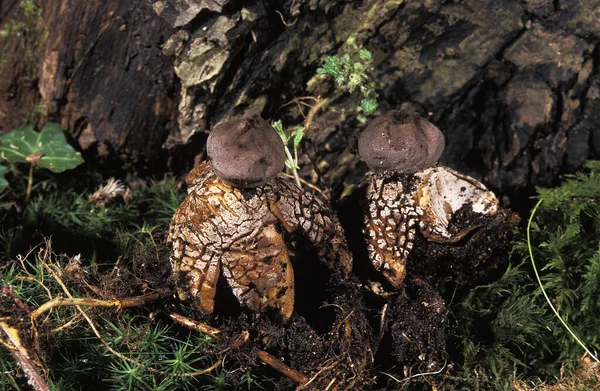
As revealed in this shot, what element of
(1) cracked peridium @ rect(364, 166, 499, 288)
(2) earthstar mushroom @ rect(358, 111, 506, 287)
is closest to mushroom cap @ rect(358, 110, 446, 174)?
(2) earthstar mushroom @ rect(358, 111, 506, 287)

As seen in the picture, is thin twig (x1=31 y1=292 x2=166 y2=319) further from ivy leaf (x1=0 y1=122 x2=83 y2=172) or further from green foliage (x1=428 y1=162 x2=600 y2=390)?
green foliage (x1=428 y1=162 x2=600 y2=390)

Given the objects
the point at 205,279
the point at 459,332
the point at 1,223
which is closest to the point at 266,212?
the point at 205,279

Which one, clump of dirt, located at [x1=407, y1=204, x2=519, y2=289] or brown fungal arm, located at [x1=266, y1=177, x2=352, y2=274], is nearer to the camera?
brown fungal arm, located at [x1=266, y1=177, x2=352, y2=274]

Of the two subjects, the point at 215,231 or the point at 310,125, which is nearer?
the point at 215,231

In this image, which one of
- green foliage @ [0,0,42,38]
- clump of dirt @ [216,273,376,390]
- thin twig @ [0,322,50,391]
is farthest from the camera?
green foliage @ [0,0,42,38]

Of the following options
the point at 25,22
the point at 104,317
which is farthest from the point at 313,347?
the point at 25,22

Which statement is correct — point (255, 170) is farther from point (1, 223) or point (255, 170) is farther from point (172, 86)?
point (1, 223)
